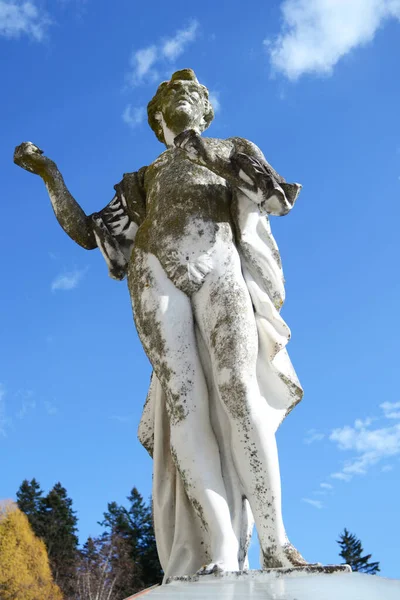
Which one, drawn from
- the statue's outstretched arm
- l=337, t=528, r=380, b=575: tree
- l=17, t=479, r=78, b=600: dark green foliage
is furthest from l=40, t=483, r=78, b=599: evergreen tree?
the statue's outstretched arm

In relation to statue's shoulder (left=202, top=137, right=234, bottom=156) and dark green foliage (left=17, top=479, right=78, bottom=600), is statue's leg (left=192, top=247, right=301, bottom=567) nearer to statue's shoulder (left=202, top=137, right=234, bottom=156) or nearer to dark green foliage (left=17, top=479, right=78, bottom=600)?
statue's shoulder (left=202, top=137, right=234, bottom=156)

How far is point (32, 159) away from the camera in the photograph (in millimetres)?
6184

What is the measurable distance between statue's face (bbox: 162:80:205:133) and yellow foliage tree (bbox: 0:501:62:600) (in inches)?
1282

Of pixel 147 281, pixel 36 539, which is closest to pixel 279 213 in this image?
pixel 147 281

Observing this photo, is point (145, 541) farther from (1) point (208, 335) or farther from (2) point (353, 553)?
(1) point (208, 335)

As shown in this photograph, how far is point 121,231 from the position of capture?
5.93 metres

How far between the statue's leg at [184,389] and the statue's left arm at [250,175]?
2.68 ft

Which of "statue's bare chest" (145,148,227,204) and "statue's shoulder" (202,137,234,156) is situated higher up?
"statue's shoulder" (202,137,234,156)

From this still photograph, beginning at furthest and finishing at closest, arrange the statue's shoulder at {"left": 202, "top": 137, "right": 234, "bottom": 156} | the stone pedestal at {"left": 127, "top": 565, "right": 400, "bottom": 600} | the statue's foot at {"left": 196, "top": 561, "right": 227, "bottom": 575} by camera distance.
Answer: the statue's shoulder at {"left": 202, "top": 137, "right": 234, "bottom": 156}
the statue's foot at {"left": 196, "top": 561, "right": 227, "bottom": 575}
the stone pedestal at {"left": 127, "top": 565, "right": 400, "bottom": 600}

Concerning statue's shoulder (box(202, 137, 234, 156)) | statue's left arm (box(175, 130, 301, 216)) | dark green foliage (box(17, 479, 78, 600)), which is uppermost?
dark green foliage (box(17, 479, 78, 600))

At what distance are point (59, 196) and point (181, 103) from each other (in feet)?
4.21

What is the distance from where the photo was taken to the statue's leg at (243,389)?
440 centimetres

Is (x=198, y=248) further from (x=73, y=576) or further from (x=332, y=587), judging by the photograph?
(x=73, y=576)

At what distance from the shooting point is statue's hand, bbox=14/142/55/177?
6176mm
